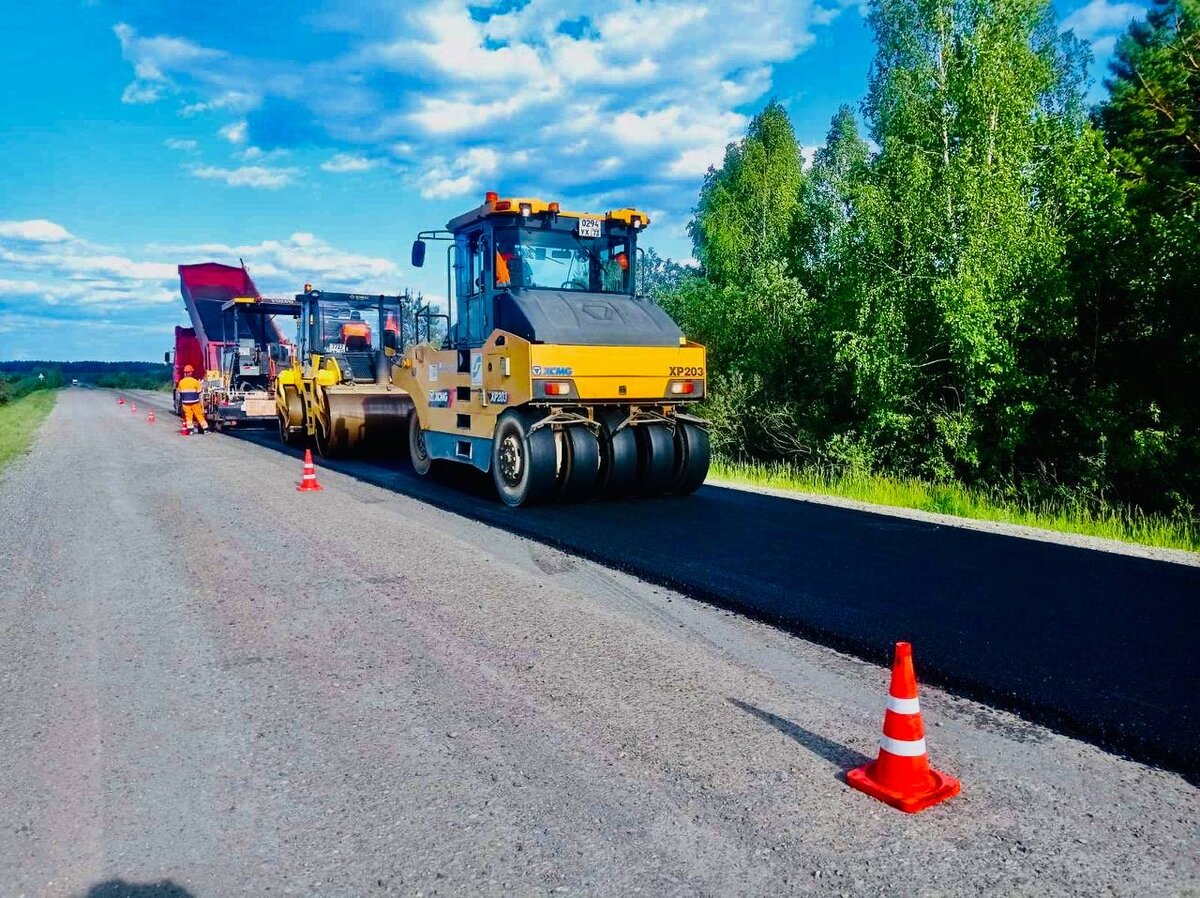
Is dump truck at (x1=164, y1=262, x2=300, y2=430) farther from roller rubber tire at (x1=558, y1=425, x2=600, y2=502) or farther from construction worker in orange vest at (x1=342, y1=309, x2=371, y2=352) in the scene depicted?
roller rubber tire at (x1=558, y1=425, x2=600, y2=502)

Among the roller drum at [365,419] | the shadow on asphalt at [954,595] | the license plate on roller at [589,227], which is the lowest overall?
the shadow on asphalt at [954,595]

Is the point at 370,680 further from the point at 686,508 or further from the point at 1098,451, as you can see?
the point at 1098,451

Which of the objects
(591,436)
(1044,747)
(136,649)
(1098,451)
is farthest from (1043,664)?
(1098,451)

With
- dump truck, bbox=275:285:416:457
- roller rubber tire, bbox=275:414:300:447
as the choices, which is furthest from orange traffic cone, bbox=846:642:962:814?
roller rubber tire, bbox=275:414:300:447

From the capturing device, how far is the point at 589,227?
9.63m

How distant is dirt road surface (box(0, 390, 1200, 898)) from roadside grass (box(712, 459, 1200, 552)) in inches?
207

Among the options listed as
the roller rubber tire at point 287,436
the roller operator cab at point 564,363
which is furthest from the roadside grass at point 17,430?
the roller operator cab at point 564,363

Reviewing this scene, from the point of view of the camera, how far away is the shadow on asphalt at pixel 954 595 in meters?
3.81

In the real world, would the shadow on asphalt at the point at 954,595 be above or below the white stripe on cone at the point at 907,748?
below

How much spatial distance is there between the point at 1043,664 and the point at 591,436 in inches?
215

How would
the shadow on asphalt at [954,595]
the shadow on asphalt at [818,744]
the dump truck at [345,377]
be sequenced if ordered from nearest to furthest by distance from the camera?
the shadow on asphalt at [818,744] → the shadow on asphalt at [954,595] → the dump truck at [345,377]

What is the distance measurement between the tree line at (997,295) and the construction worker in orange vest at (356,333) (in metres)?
7.23

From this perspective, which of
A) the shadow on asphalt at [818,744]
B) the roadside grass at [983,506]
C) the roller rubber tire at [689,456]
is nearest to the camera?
the shadow on asphalt at [818,744]

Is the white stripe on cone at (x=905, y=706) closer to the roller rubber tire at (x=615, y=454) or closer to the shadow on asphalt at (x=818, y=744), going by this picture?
the shadow on asphalt at (x=818, y=744)
